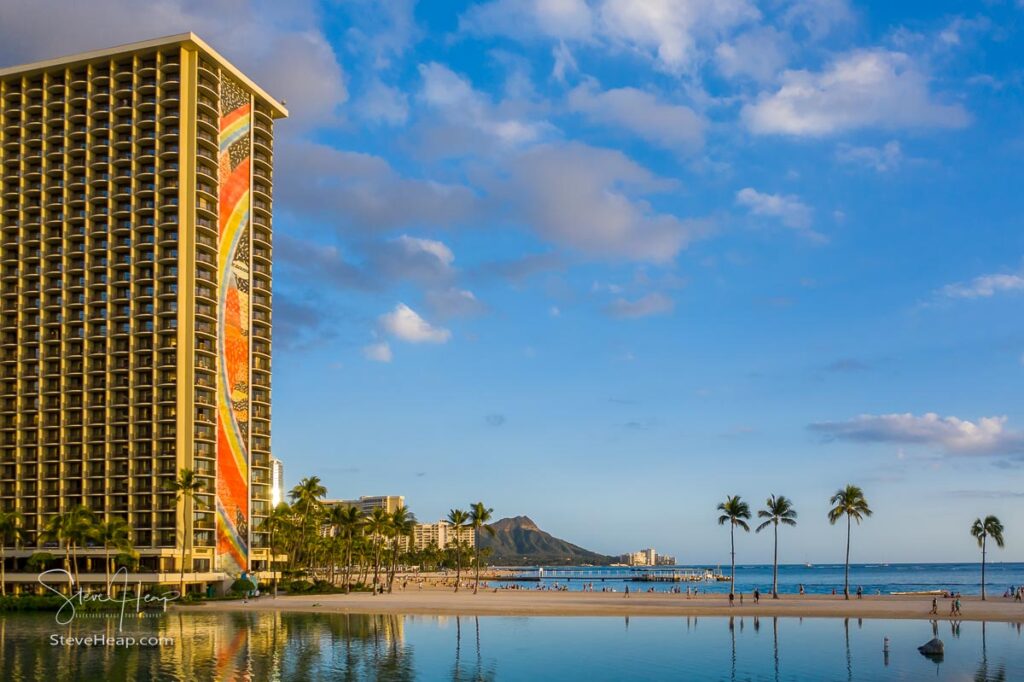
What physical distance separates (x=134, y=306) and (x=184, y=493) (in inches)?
1188

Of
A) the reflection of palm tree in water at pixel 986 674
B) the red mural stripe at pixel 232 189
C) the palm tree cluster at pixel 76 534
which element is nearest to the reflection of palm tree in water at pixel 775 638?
the reflection of palm tree in water at pixel 986 674

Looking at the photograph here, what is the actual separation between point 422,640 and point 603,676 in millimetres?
21416

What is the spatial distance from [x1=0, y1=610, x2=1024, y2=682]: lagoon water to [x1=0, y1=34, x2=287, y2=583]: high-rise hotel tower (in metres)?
42.7

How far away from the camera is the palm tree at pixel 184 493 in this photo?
399 feet

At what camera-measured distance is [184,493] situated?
12531 cm

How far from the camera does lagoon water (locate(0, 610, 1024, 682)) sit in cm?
5662

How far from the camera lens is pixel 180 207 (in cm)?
13750

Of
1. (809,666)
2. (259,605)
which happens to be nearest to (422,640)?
(809,666)

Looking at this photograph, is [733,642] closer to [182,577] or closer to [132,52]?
[182,577]

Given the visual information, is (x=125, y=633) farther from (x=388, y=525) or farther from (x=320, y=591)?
(x=388, y=525)

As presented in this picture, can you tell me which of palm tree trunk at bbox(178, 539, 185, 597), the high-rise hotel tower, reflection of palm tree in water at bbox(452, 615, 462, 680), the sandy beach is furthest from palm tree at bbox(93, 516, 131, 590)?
reflection of palm tree in water at bbox(452, 615, 462, 680)

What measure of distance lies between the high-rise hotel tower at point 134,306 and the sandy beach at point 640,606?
76.3 ft

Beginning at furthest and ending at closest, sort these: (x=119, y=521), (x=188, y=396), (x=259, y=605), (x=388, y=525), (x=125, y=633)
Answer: (x=388, y=525)
(x=188, y=396)
(x=119, y=521)
(x=259, y=605)
(x=125, y=633)

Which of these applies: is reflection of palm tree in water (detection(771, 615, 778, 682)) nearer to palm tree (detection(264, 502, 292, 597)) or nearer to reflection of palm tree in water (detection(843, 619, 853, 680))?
reflection of palm tree in water (detection(843, 619, 853, 680))
